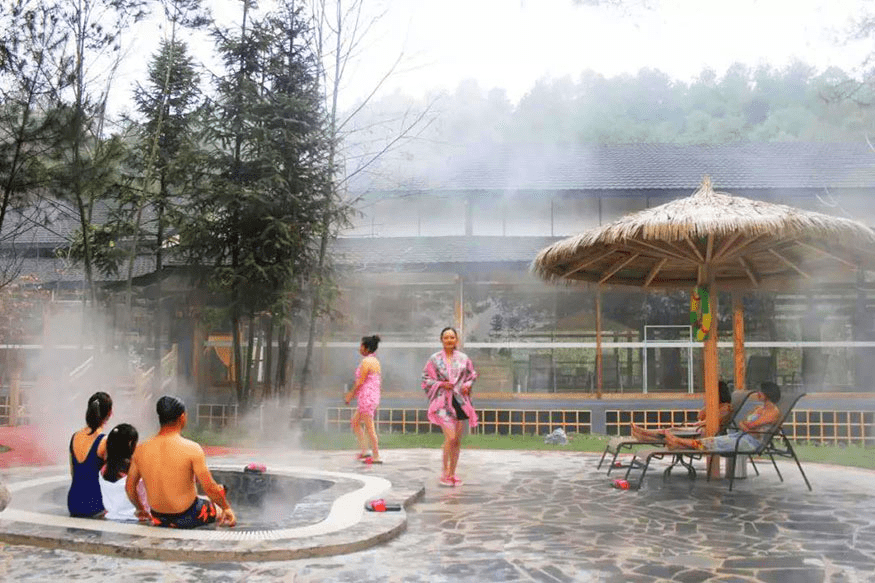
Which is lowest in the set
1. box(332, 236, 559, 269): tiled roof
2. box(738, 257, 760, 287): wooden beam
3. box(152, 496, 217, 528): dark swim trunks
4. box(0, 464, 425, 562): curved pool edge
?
box(0, 464, 425, 562): curved pool edge

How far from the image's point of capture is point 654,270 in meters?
9.12

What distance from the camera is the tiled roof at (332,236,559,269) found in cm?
1590

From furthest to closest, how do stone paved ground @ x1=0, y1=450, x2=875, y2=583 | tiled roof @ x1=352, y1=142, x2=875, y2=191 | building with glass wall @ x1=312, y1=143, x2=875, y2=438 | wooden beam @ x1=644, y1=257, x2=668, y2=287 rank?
tiled roof @ x1=352, y1=142, x2=875, y2=191, building with glass wall @ x1=312, y1=143, x2=875, y2=438, wooden beam @ x1=644, y1=257, x2=668, y2=287, stone paved ground @ x1=0, y1=450, x2=875, y2=583

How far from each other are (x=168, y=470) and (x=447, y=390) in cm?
298

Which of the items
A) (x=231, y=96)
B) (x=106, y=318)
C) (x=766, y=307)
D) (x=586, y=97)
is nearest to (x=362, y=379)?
(x=231, y=96)

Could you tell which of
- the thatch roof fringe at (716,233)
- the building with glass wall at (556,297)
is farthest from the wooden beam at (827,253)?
the building with glass wall at (556,297)

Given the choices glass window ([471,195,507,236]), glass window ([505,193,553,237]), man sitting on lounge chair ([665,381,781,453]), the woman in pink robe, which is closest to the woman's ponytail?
the woman in pink robe

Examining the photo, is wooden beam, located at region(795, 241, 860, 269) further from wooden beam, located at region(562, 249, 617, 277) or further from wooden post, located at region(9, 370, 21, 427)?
wooden post, located at region(9, 370, 21, 427)

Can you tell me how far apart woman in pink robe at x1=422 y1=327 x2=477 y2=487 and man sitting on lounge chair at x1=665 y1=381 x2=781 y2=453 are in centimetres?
190

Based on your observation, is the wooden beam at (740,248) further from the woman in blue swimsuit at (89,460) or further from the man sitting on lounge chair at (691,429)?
the woman in blue swimsuit at (89,460)

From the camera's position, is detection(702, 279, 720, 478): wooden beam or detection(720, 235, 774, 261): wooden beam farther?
detection(702, 279, 720, 478): wooden beam

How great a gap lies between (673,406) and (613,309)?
2.70 metres

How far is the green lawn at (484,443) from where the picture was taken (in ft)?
38.4

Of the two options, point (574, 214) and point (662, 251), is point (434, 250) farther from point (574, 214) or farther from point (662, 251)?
point (662, 251)
